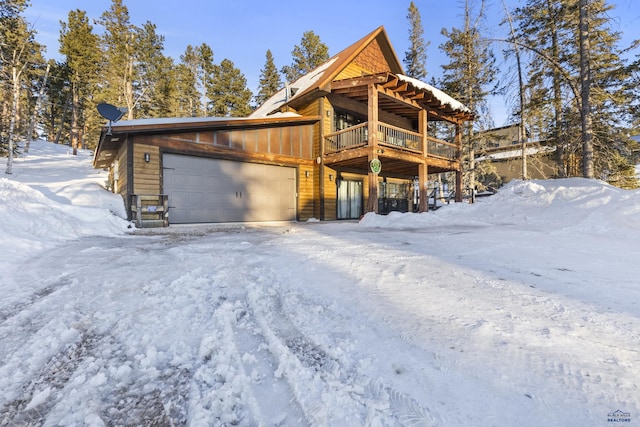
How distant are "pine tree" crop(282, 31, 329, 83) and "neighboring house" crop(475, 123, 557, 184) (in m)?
16.0

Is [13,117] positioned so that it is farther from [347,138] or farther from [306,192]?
[347,138]

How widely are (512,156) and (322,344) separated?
82.6ft

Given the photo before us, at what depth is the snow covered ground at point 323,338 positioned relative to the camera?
120 centimetres

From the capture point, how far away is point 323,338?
5.87ft

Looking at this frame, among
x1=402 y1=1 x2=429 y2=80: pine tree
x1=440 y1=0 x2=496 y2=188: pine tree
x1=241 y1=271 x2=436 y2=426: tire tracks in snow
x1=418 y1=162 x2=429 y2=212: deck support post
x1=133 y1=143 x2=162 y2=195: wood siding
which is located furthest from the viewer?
x1=402 y1=1 x2=429 y2=80: pine tree

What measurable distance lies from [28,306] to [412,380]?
124 inches

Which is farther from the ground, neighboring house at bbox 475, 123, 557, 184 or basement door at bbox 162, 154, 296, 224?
neighboring house at bbox 475, 123, 557, 184

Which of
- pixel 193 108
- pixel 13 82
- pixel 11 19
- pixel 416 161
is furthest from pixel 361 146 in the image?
pixel 193 108

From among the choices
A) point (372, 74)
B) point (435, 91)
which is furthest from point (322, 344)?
point (435, 91)

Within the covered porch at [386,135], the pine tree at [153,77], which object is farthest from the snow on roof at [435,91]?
the pine tree at [153,77]

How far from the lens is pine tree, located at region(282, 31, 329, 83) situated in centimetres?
2503

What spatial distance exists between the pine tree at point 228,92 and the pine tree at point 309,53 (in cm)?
607

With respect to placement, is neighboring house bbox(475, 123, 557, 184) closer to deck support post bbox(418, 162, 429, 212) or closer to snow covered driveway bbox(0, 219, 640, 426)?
deck support post bbox(418, 162, 429, 212)

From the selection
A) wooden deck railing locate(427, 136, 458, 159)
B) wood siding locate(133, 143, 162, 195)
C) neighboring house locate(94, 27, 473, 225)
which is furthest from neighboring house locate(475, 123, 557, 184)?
wood siding locate(133, 143, 162, 195)
